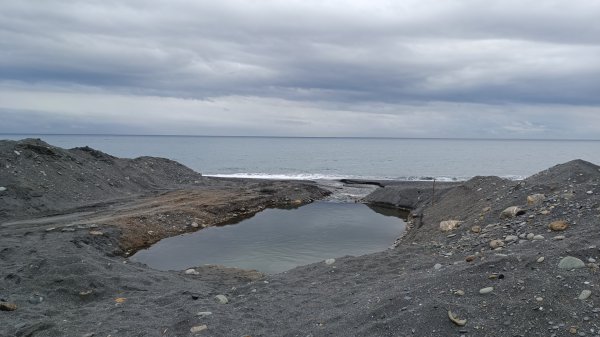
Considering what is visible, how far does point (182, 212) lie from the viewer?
759 inches

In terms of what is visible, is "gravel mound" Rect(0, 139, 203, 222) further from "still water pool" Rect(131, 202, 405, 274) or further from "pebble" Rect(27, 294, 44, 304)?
"pebble" Rect(27, 294, 44, 304)

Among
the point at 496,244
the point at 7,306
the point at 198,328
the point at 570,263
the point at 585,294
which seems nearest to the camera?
the point at 585,294

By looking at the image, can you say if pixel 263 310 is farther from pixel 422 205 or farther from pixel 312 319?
pixel 422 205

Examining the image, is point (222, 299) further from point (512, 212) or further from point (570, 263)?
point (512, 212)

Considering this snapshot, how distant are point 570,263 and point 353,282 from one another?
379cm

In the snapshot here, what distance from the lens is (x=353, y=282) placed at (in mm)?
8797

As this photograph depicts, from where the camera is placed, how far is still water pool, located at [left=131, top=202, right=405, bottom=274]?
1380 cm

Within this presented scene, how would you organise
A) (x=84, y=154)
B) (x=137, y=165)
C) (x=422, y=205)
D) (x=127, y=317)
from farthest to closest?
(x=137, y=165), (x=84, y=154), (x=422, y=205), (x=127, y=317)

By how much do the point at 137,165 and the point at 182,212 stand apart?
12.6 m

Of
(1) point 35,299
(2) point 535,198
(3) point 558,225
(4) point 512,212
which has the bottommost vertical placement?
(1) point 35,299

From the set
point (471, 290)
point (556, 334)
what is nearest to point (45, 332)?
point (471, 290)

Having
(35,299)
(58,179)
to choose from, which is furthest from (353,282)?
(58,179)

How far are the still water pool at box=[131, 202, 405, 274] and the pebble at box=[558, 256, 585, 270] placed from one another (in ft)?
24.8

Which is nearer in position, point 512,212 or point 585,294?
point 585,294
